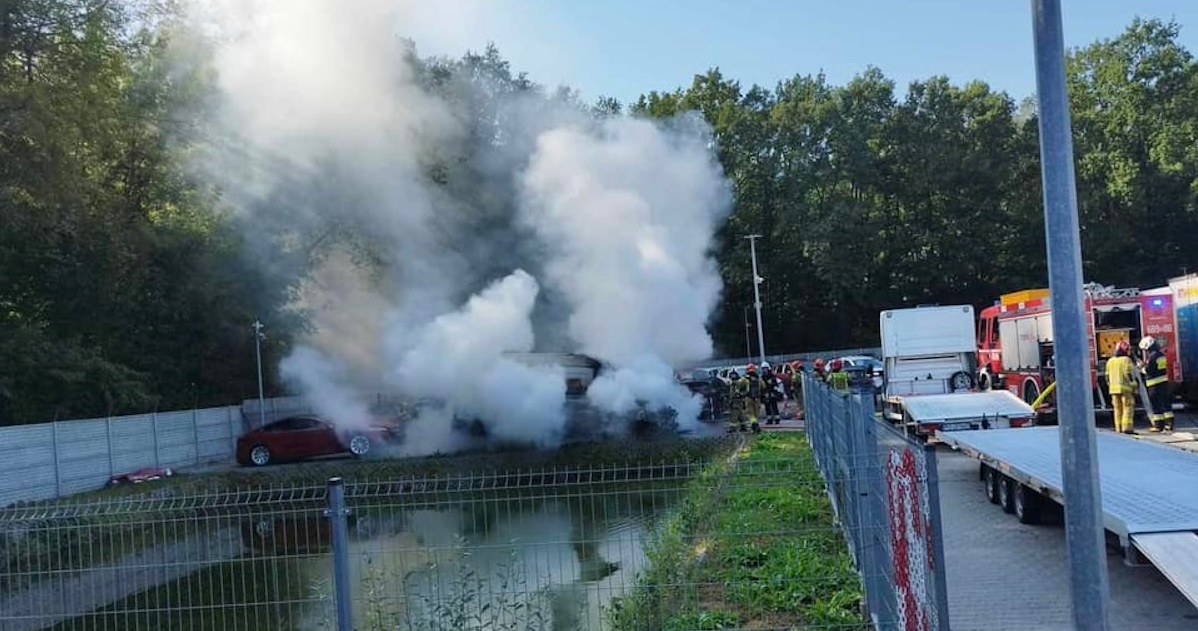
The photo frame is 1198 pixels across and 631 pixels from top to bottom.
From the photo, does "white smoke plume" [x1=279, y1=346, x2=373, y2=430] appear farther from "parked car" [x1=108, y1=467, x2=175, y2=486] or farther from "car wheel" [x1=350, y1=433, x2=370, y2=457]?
"parked car" [x1=108, y1=467, x2=175, y2=486]

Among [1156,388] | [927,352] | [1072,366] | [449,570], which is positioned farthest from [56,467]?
[1156,388]

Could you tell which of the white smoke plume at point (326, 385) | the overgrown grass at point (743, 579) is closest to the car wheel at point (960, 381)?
the overgrown grass at point (743, 579)

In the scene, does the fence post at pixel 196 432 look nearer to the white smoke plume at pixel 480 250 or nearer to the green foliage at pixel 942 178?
the white smoke plume at pixel 480 250

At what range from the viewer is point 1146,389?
17.4 meters

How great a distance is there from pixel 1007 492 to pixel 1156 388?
8.79m

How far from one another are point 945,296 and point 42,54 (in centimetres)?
4481

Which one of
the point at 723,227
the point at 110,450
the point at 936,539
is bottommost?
the point at 110,450

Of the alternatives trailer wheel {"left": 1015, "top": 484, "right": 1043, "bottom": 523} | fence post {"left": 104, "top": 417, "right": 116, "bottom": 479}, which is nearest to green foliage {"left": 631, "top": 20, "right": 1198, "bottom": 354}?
fence post {"left": 104, "top": 417, "right": 116, "bottom": 479}

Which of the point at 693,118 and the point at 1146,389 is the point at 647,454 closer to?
the point at 1146,389

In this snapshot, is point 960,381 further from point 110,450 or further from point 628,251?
point 110,450

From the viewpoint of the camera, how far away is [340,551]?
5.18m

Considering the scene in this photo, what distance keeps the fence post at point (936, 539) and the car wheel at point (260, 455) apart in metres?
24.4

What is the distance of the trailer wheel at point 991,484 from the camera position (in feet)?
37.5

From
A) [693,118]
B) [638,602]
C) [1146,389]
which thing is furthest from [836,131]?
[638,602]
